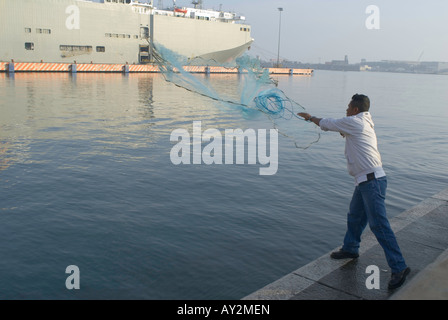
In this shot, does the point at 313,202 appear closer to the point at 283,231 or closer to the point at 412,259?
the point at 283,231

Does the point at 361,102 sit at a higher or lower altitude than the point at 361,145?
higher

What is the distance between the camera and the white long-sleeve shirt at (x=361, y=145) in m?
4.79

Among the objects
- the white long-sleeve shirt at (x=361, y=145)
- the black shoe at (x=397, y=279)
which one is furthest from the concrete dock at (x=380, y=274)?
the white long-sleeve shirt at (x=361, y=145)

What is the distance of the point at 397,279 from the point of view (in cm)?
458

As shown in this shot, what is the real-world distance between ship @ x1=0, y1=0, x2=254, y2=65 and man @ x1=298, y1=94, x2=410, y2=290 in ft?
147

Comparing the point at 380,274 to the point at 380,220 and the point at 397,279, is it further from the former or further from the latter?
the point at 380,220

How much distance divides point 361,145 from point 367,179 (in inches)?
16.3

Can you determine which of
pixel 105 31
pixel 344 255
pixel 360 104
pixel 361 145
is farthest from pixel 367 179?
pixel 105 31

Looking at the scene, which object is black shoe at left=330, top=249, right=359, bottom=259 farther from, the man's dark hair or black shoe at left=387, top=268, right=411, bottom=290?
the man's dark hair

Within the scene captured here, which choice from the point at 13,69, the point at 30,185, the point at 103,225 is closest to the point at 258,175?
the point at 103,225

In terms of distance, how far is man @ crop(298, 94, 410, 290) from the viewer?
184 inches

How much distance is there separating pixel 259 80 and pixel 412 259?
13.6ft

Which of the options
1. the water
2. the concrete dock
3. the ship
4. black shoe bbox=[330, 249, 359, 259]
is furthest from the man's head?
the ship
